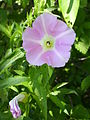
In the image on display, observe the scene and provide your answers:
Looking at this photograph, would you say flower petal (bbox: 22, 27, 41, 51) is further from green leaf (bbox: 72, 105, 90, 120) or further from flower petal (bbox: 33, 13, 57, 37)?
green leaf (bbox: 72, 105, 90, 120)

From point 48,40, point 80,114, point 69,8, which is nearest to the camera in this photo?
point 69,8

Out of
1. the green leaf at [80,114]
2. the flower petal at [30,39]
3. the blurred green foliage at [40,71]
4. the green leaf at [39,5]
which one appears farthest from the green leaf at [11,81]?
Answer: the green leaf at [80,114]

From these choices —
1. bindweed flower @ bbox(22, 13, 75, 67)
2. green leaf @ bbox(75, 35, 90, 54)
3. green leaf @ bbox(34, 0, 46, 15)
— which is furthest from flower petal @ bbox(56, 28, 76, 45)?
green leaf @ bbox(75, 35, 90, 54)

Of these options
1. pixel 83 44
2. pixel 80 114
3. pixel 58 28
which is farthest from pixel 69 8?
pixel 80 114

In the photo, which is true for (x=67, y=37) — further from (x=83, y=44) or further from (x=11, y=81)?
(x=83, y=44)

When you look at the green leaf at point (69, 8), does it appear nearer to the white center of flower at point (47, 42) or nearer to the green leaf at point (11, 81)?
the white center of flower at point (47, 42)

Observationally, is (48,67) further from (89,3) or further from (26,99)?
(89,3)
